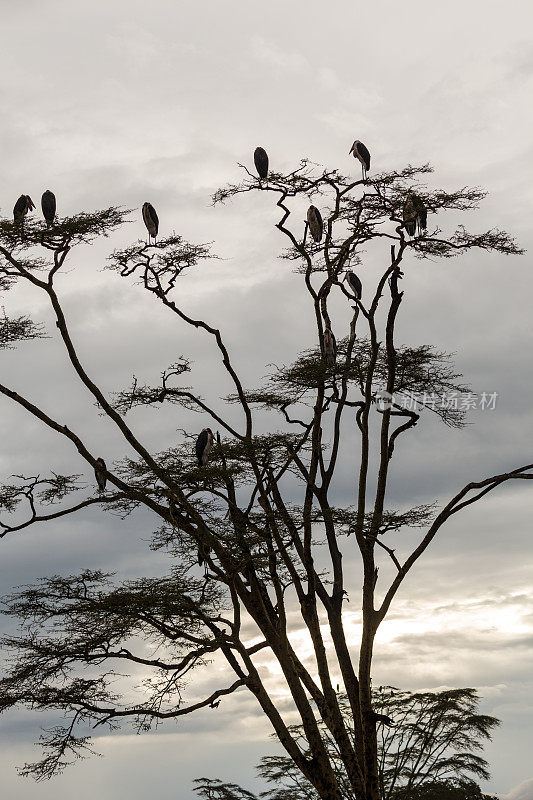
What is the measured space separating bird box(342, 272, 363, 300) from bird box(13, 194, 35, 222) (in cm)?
474

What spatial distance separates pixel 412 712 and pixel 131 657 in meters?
6.27

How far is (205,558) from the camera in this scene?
42.4ft

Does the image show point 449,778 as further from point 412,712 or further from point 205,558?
point 205,558

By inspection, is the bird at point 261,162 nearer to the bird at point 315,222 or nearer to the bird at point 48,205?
the bird at point 315,222

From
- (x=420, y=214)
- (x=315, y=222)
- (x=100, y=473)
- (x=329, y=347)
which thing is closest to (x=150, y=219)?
(x=315, y=222)

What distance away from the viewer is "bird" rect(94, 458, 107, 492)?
1294 centimetres

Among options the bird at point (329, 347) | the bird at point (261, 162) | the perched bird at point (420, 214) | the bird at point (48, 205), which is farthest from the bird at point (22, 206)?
the perched bird at point (420, 214)

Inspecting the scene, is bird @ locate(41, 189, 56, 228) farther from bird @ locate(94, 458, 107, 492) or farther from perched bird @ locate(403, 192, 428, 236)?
perched bird @ locate(403, 192, 428, 236)

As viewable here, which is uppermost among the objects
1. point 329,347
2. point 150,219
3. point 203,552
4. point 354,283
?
point 150,219

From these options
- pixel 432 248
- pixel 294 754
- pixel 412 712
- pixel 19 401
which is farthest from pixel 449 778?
pixel 19 401

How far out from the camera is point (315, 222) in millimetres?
14852

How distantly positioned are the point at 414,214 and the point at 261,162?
2.40 metres

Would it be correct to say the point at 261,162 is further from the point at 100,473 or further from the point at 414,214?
the point at 100,473

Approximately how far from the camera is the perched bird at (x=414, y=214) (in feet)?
48.9
